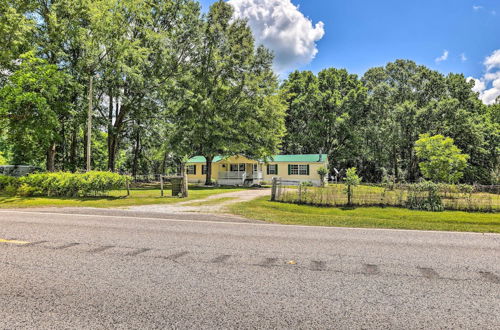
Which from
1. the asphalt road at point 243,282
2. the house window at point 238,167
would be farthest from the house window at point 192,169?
the asphalt road at point 243,282

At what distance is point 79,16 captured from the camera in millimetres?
27531

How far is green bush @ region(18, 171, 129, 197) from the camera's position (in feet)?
59.3

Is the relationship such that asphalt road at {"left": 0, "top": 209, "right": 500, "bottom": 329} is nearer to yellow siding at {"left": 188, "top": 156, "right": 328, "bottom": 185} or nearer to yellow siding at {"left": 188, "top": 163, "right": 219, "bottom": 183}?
yellow siding at {"left": 188, "top": 156, "right": 328, "bottom": 185}

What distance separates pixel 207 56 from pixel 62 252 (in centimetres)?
3050

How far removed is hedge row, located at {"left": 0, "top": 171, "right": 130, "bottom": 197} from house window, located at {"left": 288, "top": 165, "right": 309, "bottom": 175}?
73.6ft

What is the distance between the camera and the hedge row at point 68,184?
18.1 meters

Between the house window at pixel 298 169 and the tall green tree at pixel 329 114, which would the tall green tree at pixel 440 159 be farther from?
the tall green tree at pixel 329 114

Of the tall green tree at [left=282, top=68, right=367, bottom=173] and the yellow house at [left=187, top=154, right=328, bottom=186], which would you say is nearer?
the yellow house at [left=187, top=154, right=328, bottom=186]

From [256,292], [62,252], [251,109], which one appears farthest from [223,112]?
[256,292]

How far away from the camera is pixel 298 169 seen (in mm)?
36688

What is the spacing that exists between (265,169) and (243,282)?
34.8 meters

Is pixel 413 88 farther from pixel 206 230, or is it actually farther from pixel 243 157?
pixel 206 230

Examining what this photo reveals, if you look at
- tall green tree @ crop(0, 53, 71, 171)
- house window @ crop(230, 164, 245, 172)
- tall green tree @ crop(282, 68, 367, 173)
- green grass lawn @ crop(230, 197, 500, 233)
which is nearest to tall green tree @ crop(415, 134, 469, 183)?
tall green tree @ crop(282, 68, 367, 173)

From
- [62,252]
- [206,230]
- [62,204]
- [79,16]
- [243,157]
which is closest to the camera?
[62,252]
